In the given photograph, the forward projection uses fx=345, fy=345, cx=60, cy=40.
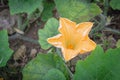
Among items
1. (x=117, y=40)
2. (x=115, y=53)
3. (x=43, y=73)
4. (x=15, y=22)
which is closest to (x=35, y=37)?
(x=15, y=22)

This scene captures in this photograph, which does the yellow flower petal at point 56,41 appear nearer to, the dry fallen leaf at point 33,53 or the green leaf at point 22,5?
the green leaf at point 22,5

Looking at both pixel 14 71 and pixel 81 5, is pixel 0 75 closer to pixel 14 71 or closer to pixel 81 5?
pixel 14 71

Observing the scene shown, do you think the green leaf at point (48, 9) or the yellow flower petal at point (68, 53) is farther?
the green leaf at point (48, 9)

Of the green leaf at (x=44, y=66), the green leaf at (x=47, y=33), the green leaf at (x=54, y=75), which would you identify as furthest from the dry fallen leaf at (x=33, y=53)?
the green leaf at (x=54, y=75)

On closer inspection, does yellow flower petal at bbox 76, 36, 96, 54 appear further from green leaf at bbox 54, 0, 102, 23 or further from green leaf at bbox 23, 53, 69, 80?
green leaf at bbox 54, 0, 102, 23

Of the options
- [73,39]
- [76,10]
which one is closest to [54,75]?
[73,39]

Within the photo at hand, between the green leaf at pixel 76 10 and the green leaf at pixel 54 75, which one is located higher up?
the green leaf at pixel 76 10

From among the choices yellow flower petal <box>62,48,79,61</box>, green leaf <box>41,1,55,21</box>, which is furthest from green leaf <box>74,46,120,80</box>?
green leaf <box>41,1,55,21</box>

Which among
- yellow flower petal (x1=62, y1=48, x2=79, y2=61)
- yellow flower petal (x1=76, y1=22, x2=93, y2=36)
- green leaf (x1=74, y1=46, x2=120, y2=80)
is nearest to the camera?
green leaf (x1=74, y1=46, x2=120, y2=80)
